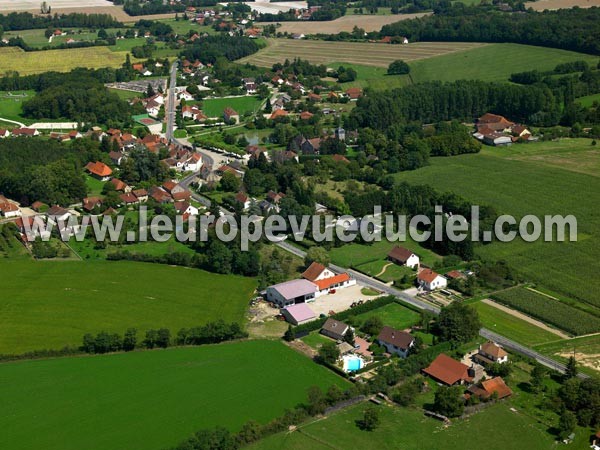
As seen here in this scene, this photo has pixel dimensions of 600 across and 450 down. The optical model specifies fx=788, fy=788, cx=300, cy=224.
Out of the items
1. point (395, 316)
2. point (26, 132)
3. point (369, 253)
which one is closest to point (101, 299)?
point (395, 316)

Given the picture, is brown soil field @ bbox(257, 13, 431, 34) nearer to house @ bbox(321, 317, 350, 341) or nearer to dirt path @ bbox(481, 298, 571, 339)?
dirt path @ bbox(481, 298, 571, 339)

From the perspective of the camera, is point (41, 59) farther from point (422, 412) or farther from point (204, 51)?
point (422, 412)

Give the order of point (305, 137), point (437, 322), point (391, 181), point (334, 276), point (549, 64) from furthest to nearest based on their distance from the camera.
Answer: point (549, 64) → point (305, 137) → point (391, 181) → point (334, 276) → point (437, 322)

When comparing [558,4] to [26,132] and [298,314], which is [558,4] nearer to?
[26,132]

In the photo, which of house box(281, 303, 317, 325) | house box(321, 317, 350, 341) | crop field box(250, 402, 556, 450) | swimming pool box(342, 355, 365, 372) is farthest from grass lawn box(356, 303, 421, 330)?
crop field box(250, 402, 556, 450)

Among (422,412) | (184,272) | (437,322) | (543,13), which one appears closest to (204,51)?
(543,13)

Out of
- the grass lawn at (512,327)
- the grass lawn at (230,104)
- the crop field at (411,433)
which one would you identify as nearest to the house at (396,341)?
the crop field at (411,433)

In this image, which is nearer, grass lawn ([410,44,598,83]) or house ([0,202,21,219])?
house ([0,202,21,219])
